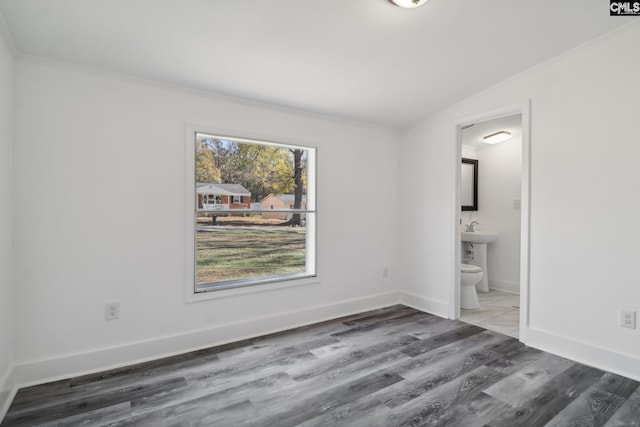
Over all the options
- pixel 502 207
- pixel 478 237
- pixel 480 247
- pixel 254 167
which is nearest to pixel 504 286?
pixel 480 247

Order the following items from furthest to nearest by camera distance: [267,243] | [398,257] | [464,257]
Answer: [464,257]
[398,257]
[267,243]

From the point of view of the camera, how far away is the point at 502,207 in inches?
189

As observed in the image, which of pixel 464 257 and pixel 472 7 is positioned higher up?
pixel 472 7

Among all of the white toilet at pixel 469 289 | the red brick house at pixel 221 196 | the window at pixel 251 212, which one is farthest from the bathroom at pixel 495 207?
the red brick house at pixel 221 196

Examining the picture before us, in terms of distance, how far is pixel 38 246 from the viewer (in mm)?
A: 2219

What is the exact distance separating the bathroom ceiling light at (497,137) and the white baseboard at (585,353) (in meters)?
2.67

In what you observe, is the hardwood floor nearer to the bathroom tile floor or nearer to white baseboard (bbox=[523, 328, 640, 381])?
white baseboard (bbox=[523, 328, 640, 381])

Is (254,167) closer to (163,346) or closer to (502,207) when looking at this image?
(163,346)

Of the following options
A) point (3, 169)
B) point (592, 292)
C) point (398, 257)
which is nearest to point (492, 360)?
point (592, 292)

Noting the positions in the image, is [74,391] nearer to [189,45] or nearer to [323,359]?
[323,359]

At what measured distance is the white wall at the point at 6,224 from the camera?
192 centimetres

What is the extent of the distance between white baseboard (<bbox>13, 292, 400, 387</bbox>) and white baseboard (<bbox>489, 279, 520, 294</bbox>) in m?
2.39

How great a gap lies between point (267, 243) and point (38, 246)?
5.59 ft

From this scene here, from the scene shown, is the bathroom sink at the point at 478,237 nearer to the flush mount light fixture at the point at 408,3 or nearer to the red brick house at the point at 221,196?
the red brick house at the point at 221,196
